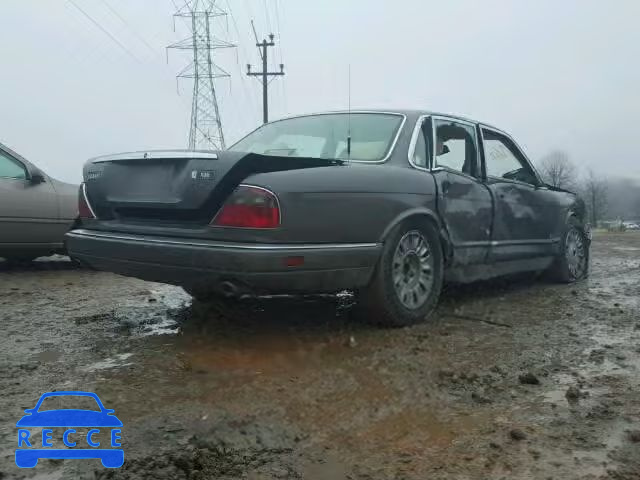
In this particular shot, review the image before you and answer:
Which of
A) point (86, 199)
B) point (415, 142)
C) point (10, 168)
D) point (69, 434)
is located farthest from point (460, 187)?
point (10, 168)

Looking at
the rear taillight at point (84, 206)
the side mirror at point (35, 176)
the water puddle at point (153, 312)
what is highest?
the side mirror at point (35, 176)

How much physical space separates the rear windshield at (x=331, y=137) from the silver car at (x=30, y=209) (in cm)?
293

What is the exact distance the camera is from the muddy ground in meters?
2.15

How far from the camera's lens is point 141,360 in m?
3.29

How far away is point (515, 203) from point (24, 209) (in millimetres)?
5031

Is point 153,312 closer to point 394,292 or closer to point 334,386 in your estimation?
point 394,292

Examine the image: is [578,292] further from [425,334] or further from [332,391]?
[332,391]

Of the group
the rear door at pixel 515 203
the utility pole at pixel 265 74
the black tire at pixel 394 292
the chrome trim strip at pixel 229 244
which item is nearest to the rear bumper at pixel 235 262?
the chrome trim strip at pixel 229 244

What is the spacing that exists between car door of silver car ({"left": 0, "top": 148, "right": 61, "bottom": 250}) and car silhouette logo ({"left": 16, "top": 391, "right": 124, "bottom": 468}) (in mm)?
4264

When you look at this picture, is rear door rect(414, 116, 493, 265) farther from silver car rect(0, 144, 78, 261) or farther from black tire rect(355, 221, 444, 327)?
silver car rect(0, 144, 78, 261)

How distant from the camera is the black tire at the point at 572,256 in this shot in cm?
613

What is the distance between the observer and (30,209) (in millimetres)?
6508

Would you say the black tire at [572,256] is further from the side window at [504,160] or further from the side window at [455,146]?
the side window at [455,146]

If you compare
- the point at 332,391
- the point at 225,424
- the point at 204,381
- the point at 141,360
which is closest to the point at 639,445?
the point at 332,391
